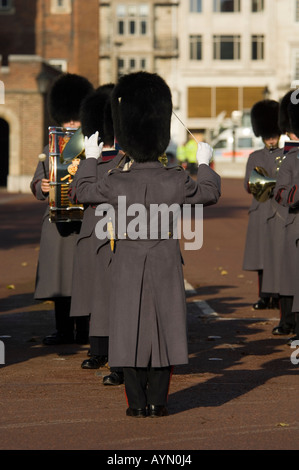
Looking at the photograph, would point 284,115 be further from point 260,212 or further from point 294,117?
point 294,117

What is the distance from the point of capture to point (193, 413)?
7.07m

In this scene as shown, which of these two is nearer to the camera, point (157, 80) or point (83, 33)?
point (157, 80)

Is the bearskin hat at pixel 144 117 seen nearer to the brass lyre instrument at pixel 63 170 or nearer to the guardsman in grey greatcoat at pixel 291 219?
the brass lyre instrument at pixel 63 170

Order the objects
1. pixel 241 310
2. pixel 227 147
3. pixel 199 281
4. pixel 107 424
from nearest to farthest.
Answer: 1. pixel 107 424
2. pixel 241 310
3. pixel 199 281
4. pixel 227 147

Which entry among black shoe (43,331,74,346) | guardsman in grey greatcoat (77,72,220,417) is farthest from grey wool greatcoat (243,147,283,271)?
guardsman in grey greatcoat (77,72,220,417)

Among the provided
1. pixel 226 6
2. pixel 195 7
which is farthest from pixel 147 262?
pixel 226 6

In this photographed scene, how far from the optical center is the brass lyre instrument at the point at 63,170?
29.1ft

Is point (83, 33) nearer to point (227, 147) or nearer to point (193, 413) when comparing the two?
point (227, 147)

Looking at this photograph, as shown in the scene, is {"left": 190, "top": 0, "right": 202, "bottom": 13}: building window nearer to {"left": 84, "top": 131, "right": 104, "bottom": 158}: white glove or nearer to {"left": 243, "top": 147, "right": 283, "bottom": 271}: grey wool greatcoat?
{"left": 243, "top": 147, "right": 283, "bottom": 271}: grey wool greatcoat

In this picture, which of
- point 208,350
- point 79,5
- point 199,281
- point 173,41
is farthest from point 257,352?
Answer: point 173,41

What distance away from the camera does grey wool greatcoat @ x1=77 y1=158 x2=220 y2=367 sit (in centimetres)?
680

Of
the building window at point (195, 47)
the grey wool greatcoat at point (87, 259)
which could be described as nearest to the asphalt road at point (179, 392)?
the grey wool greatcoat at point (87, 259)

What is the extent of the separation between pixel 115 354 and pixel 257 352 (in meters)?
2.88

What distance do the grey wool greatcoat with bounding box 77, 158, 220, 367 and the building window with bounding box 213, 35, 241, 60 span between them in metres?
70.7
